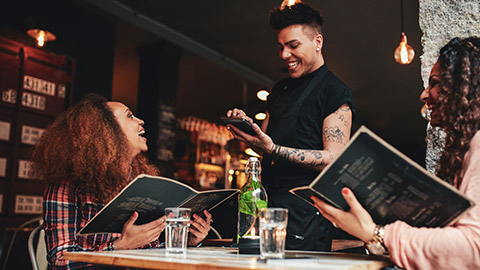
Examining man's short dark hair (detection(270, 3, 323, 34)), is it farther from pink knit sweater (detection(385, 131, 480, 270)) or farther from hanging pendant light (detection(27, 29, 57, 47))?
hanging pendant light (detection(27, 29, 57, 47))

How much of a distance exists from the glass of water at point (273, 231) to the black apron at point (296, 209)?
22.4 inches

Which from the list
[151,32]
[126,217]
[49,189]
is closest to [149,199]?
[126,217]

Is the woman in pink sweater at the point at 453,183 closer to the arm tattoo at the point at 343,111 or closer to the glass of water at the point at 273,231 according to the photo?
the glass of water at the point at 273,231

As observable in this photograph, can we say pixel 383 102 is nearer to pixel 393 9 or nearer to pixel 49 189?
pixel 393 9

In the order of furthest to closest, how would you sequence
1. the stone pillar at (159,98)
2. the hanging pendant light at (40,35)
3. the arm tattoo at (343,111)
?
the stone pillar at (159,98), the hanging pendant light at (40,35), the arm tattoo at (343,111)

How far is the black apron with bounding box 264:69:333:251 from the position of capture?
1.80 meters

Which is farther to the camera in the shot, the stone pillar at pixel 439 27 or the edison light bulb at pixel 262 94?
the edison light bulb at pixel 262 94

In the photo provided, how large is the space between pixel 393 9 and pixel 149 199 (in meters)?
4.68

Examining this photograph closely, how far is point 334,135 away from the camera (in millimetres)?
1854

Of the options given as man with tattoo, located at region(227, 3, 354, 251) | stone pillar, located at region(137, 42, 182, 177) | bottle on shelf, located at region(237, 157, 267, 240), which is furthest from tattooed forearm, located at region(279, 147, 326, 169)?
stone pillar, located at region(137, 42, 182, 177)

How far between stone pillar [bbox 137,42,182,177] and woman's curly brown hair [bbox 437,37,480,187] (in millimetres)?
4496

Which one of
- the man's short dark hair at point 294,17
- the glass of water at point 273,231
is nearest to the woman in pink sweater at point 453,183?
the glass of water at point 273,231

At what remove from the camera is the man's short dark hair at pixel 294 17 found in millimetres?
2125

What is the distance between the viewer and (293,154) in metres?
1.80
